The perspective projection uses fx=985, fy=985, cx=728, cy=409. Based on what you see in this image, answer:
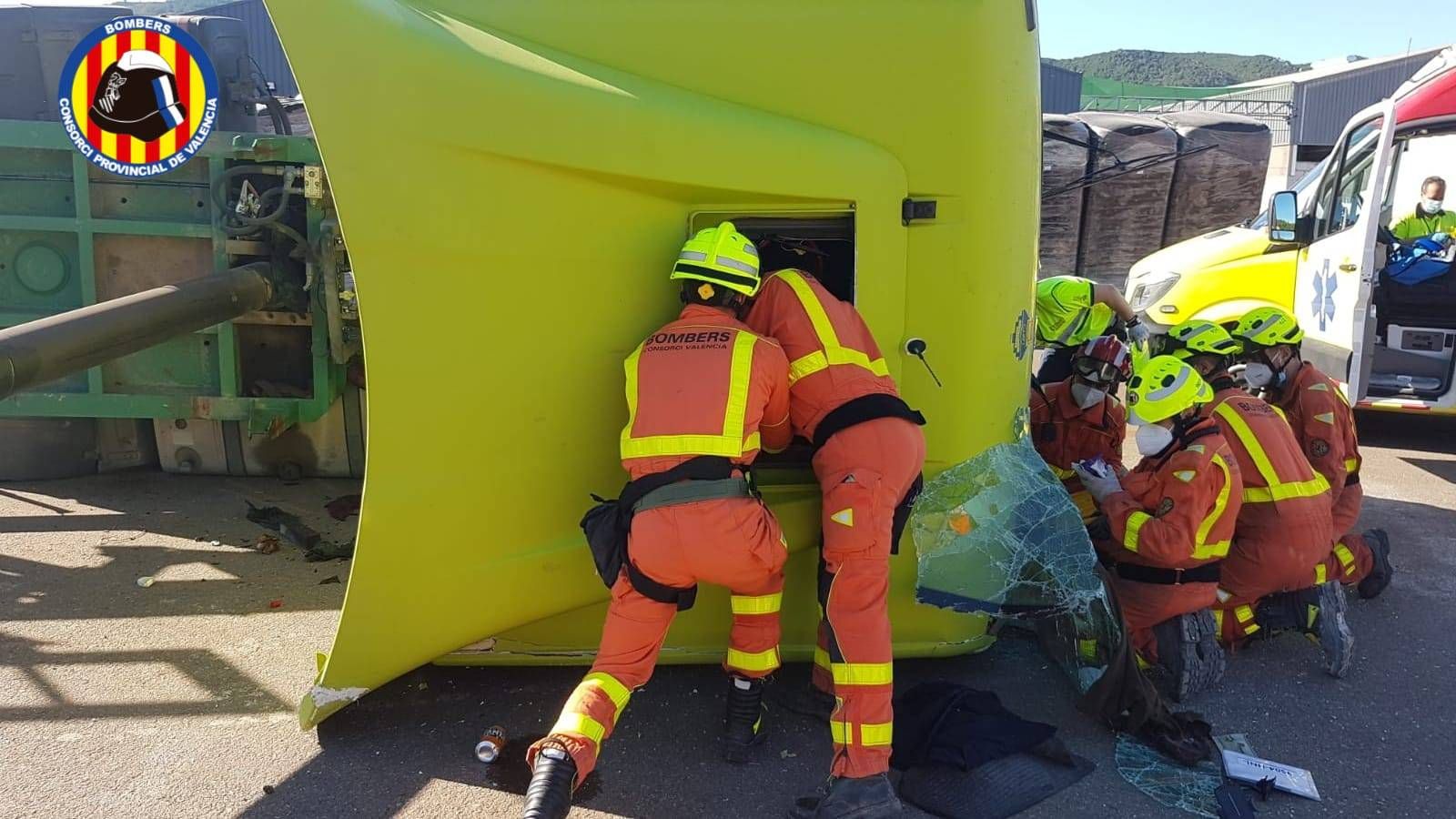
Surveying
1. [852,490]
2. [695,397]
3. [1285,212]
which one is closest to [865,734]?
[852,490]

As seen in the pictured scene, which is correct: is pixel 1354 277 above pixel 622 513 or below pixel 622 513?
above

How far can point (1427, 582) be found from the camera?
4633mm

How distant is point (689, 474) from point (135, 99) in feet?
12.0

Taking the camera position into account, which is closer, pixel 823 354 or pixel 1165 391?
pixel 823 354

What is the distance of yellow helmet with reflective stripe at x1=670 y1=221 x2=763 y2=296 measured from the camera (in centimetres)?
289

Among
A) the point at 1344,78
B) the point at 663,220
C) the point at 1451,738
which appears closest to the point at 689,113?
the point at 663,220

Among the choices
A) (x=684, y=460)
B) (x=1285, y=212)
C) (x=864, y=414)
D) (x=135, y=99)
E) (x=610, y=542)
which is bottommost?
(x=610, y=542)

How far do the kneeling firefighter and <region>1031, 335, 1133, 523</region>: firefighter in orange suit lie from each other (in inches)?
77.6

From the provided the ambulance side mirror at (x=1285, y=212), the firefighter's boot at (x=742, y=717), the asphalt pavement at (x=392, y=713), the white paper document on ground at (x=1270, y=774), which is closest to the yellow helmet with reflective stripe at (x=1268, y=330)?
the asphalt pavement at (x=392, y=713)

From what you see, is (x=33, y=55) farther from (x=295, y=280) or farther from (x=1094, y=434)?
(x=1094, y=434)

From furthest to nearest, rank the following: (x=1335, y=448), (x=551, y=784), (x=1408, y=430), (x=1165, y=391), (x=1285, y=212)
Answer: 1. (x=1408, y=430)
2. (x=1285, y=212)
3. (x=1335, y=448)
4. (x=1165, y=391)
5. (x=551, y=784)

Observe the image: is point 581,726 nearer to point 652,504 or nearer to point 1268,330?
point 652,504

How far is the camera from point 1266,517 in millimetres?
3816

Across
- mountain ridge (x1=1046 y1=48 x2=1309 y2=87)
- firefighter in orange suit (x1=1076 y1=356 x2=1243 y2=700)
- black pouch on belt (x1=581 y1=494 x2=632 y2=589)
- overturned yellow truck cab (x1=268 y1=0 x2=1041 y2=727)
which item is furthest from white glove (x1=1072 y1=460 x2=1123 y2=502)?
mountain ridge (x1=1046 y1=48 x2=1309 y2=87)
